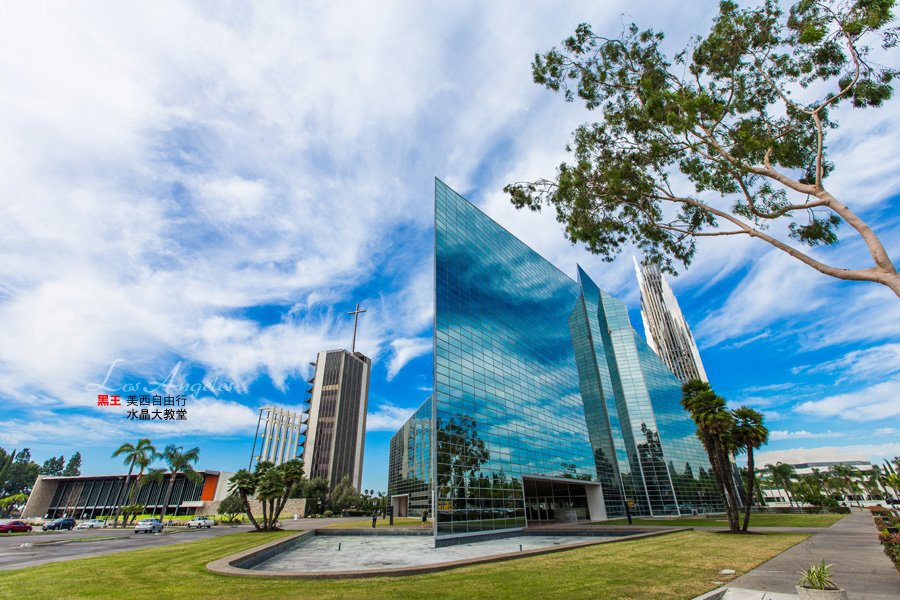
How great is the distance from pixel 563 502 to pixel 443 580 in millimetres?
46790

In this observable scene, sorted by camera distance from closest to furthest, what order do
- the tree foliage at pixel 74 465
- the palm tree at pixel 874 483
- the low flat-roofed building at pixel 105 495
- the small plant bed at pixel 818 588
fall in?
the small plant bed at pixel 818 588 → the low flat-roofed building at pixel 105 495 → the palm tree at pixel 874 483 → the tree foliage at pixel 74 465

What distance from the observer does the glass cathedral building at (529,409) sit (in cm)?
3141

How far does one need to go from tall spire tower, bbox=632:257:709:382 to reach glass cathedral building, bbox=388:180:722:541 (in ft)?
246

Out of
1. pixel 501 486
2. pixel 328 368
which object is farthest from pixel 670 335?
pixel 501 486

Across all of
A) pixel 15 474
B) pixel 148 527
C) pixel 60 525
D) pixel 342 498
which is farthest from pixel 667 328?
pixel 15 474

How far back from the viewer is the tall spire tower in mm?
138500

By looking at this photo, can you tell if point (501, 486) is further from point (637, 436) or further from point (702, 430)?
point (637, 436)

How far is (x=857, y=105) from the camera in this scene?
12.9m

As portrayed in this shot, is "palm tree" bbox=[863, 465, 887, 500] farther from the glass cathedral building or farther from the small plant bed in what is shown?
the small plant bed

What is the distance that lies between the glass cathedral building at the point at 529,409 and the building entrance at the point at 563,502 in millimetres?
153

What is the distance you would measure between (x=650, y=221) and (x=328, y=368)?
335 ft

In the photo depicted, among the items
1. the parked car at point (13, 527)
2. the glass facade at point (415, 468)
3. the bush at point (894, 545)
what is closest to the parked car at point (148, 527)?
the parked car at point (13, 527)

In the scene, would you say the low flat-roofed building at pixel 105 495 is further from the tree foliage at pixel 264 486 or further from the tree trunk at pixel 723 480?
the tree trunk at pixel 723 480

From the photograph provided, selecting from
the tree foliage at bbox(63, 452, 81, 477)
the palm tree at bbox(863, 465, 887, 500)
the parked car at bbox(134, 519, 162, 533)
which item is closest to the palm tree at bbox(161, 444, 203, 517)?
the parked car at bbox(134, 519, 162, 533)
